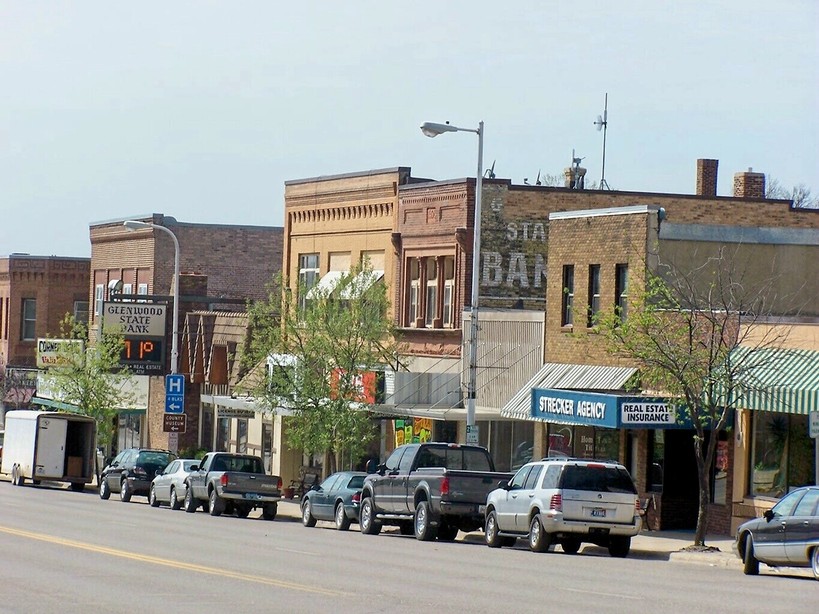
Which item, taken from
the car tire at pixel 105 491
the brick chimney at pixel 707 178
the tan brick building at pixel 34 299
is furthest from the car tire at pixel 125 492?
the tan brick building at pixel 34 299

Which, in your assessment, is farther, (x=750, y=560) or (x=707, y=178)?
(x=707, y=178)

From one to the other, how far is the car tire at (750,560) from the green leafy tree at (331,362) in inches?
732

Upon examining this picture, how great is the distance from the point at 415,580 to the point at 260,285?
50.3 meters

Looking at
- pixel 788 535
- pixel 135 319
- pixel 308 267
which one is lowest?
pixel 788 535

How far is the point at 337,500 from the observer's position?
3484 centimetres

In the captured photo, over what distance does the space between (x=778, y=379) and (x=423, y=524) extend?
7.53m

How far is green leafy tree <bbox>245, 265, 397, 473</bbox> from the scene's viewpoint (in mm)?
40688

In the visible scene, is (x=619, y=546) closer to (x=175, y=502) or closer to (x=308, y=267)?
(x=175, y=502)

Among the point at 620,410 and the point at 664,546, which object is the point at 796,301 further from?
the point at 664,546

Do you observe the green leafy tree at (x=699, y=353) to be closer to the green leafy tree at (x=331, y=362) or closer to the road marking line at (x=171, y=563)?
the road marking line at (x=171, y=563)

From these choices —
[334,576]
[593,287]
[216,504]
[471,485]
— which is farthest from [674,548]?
[216,504]

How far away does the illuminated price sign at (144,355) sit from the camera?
58062 millimetres

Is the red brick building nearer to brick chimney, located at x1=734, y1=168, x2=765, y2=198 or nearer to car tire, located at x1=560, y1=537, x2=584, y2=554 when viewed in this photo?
brick chimney, located at x1=734, y1=168, x2=765, y2=198

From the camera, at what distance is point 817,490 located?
21.6 m
